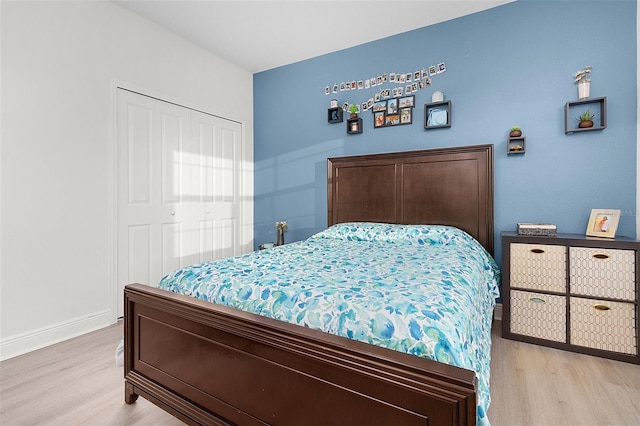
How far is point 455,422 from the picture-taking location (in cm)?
78

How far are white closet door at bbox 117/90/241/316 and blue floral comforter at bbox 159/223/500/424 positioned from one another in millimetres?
1540

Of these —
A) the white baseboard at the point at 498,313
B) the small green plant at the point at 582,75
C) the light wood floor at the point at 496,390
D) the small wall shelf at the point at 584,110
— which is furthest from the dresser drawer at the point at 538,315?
the small green plant at the point at 582,75

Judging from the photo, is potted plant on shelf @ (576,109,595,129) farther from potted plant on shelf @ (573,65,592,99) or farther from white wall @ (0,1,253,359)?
white wall @ (0,1,253,359)

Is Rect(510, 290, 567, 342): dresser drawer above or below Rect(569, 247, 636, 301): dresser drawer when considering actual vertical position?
below

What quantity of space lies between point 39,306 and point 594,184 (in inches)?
163

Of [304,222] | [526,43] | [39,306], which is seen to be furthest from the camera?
[304,222]

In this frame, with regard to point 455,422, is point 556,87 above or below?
above

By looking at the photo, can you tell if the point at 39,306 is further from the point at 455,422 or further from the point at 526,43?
the point at 526,43

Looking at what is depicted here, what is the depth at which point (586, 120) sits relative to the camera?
2439mm

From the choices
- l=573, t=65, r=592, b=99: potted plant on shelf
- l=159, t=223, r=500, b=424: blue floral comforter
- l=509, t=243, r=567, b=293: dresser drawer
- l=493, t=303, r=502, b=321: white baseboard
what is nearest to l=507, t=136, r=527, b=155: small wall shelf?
l=573, t=65, r=592, b=99: potted plant on shelf

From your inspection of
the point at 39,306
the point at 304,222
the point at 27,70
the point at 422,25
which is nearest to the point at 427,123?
the point at 422,25

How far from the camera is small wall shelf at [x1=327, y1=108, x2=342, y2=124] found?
11.5 feet

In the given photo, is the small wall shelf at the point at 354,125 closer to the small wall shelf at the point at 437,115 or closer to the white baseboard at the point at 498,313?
the small wall shelf at the point at 437,115

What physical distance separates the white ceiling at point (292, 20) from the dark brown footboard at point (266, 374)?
249 cm
